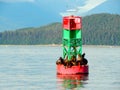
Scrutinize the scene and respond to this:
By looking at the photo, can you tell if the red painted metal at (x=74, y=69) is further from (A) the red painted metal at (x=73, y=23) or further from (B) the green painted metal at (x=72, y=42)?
(A) the red painted metal at (x=73, y=23)

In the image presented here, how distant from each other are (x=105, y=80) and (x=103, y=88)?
9.82m

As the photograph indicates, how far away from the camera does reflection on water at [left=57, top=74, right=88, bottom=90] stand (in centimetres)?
6216

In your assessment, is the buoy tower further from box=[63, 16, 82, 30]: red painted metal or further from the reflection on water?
the reflection on water

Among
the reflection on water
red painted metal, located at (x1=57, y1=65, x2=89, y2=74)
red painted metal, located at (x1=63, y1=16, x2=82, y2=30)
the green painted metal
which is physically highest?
red painted metal, located at (x1=63, y1=16, x2=82, y2=30)

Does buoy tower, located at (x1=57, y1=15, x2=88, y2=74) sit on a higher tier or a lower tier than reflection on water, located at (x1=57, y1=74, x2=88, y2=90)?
higher

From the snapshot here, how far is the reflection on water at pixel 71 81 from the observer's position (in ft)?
204

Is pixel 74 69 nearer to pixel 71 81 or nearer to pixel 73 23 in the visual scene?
pixel 71 81

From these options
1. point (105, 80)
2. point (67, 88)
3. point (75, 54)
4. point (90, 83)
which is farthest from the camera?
point (75, 54)

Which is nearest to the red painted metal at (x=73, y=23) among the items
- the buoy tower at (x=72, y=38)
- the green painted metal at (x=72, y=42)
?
the buoy tower at (x=72, y=38)

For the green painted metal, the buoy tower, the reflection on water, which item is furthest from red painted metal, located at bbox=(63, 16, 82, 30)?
the reflection on water

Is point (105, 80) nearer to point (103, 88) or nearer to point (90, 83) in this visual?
point (90, 83)

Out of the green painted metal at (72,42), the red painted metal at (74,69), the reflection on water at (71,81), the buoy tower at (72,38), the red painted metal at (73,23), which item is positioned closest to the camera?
the reflection on water at (71,81)

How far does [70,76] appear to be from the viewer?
7406cm

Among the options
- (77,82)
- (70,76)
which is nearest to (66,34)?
(70,76)
